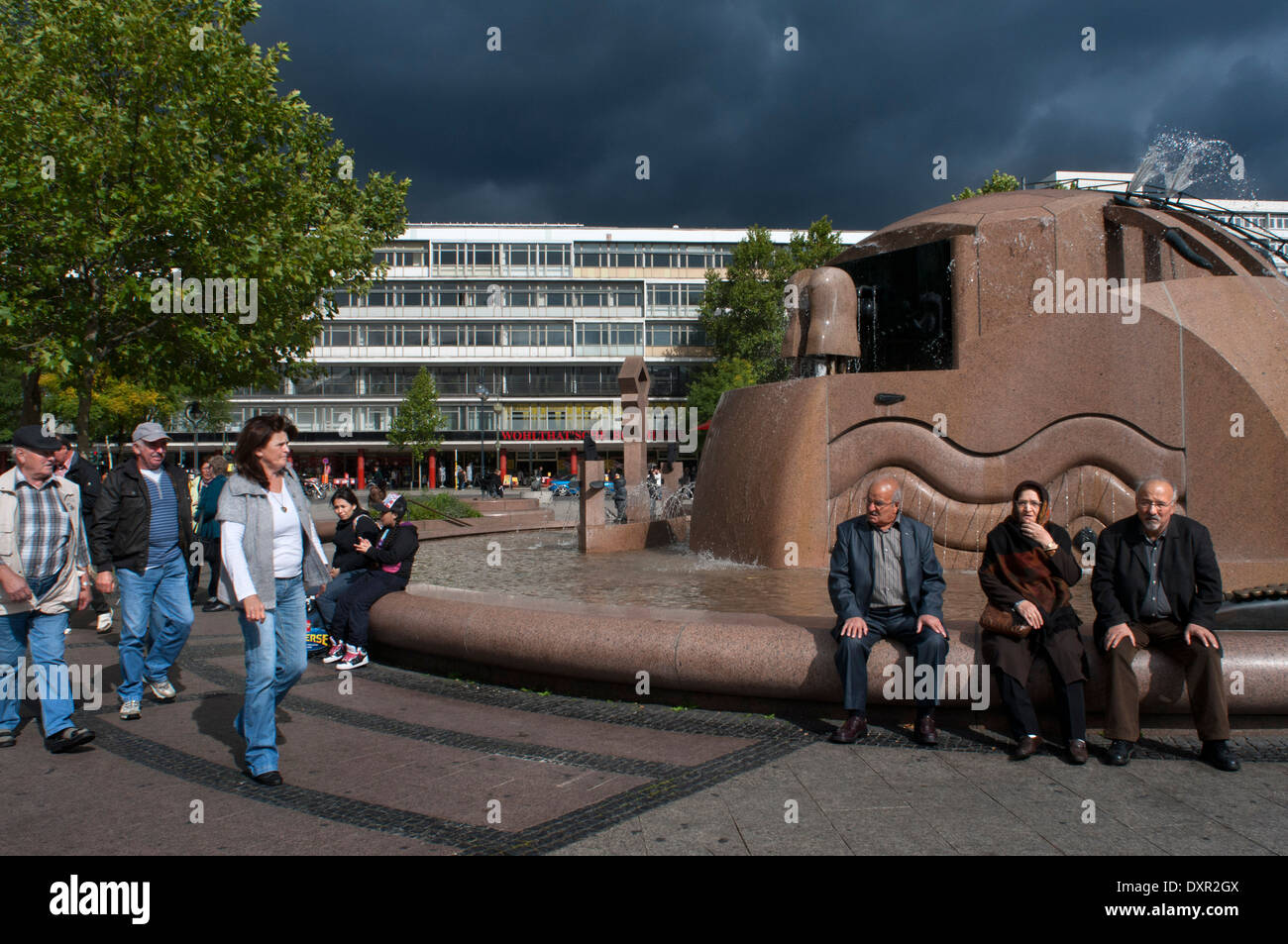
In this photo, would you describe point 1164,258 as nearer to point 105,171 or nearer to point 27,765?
point 27,765

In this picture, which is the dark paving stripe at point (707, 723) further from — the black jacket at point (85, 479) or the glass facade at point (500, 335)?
the glass facade at point (500, 335)

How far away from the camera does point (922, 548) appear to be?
5.16 meters

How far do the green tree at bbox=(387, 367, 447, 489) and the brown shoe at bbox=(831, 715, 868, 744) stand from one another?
183 ft

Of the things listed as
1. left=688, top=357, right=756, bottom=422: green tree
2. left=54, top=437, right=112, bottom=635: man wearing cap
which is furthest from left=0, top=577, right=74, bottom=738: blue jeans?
left=688, top=357, right=756, bottom=422: green tree

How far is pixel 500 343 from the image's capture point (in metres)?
66.4

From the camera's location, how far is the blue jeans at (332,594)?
7.54m

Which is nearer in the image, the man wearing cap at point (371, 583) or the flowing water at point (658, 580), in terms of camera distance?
the man wearing cap at point (371, 583)

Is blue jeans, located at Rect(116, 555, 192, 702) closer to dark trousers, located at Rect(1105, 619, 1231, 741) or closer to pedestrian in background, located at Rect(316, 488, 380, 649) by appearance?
pedestrian in background, located at Rect(316, 488, 380, 649)

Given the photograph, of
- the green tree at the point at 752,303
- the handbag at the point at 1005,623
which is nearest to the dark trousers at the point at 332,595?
the handbag at the point at 1005,623

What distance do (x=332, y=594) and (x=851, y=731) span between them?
4628 mm

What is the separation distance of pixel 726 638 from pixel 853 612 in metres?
0.78

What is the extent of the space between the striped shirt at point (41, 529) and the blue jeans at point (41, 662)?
85mm

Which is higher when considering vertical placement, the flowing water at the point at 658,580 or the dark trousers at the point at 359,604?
the dark trousers at the point at 359,604

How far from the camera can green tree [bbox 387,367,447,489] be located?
59.1 meters
